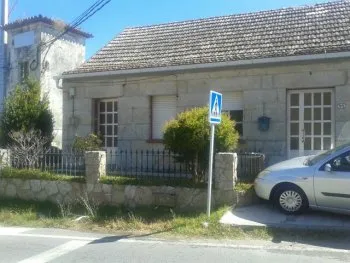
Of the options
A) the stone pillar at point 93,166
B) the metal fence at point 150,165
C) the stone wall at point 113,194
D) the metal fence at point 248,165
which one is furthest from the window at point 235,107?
the stone pillar at point 93,166

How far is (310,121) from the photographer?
1157 cm

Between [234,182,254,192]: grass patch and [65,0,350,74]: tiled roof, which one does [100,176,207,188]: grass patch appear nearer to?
[234,182,254,192]: grass patch

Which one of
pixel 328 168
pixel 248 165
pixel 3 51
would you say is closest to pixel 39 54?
pixel 3 51

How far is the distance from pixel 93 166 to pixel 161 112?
12.9 feet

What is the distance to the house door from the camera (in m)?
11.4

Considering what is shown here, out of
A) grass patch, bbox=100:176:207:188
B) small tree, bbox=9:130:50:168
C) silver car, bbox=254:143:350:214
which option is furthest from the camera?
small tree, bbox=9:130:50:168

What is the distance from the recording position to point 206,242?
7.23 metres

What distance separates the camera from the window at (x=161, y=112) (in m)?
13.3

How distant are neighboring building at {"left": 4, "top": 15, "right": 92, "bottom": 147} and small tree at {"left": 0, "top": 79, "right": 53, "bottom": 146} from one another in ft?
13.3

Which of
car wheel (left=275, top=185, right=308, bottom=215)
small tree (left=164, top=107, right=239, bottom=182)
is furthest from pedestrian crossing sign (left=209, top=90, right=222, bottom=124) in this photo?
car wheel (left=275, top=185, right=308, bottom=215)

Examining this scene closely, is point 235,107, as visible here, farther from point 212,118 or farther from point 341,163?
point 341,163

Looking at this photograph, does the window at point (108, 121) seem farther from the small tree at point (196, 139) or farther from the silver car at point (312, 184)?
the silver car at point (312, 184)

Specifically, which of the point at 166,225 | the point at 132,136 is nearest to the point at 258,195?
the point at 166,225

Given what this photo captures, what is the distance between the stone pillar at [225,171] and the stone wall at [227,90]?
3.09 metres
